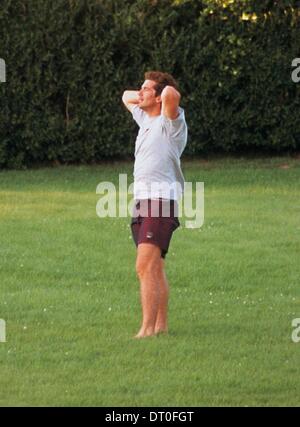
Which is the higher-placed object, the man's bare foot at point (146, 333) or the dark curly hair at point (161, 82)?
the dark curly hair at point (161, 82)

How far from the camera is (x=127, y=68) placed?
19.3 metres

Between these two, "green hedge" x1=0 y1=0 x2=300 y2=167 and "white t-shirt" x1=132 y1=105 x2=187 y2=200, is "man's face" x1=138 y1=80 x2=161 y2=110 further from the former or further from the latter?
"green hedge" x1=0 y1=0 x2=300 y2=167

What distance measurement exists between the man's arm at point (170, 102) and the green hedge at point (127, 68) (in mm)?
9820

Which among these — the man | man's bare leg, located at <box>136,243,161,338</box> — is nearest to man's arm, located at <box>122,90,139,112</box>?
the man

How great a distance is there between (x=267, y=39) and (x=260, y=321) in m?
9.99

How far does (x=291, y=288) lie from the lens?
36.8 ft

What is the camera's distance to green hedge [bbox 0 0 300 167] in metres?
19.0

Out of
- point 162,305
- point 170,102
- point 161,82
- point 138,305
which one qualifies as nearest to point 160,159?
point 170,102

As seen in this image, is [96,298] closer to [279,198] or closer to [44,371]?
[44,371]

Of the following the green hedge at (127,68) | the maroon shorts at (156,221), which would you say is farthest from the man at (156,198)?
the green hedge at (127,68)

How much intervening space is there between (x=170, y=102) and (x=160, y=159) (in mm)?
429

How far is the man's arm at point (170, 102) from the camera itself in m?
9.22

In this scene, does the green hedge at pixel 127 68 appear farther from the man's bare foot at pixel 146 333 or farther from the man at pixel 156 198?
the man's bare foot at pixel 146 333
